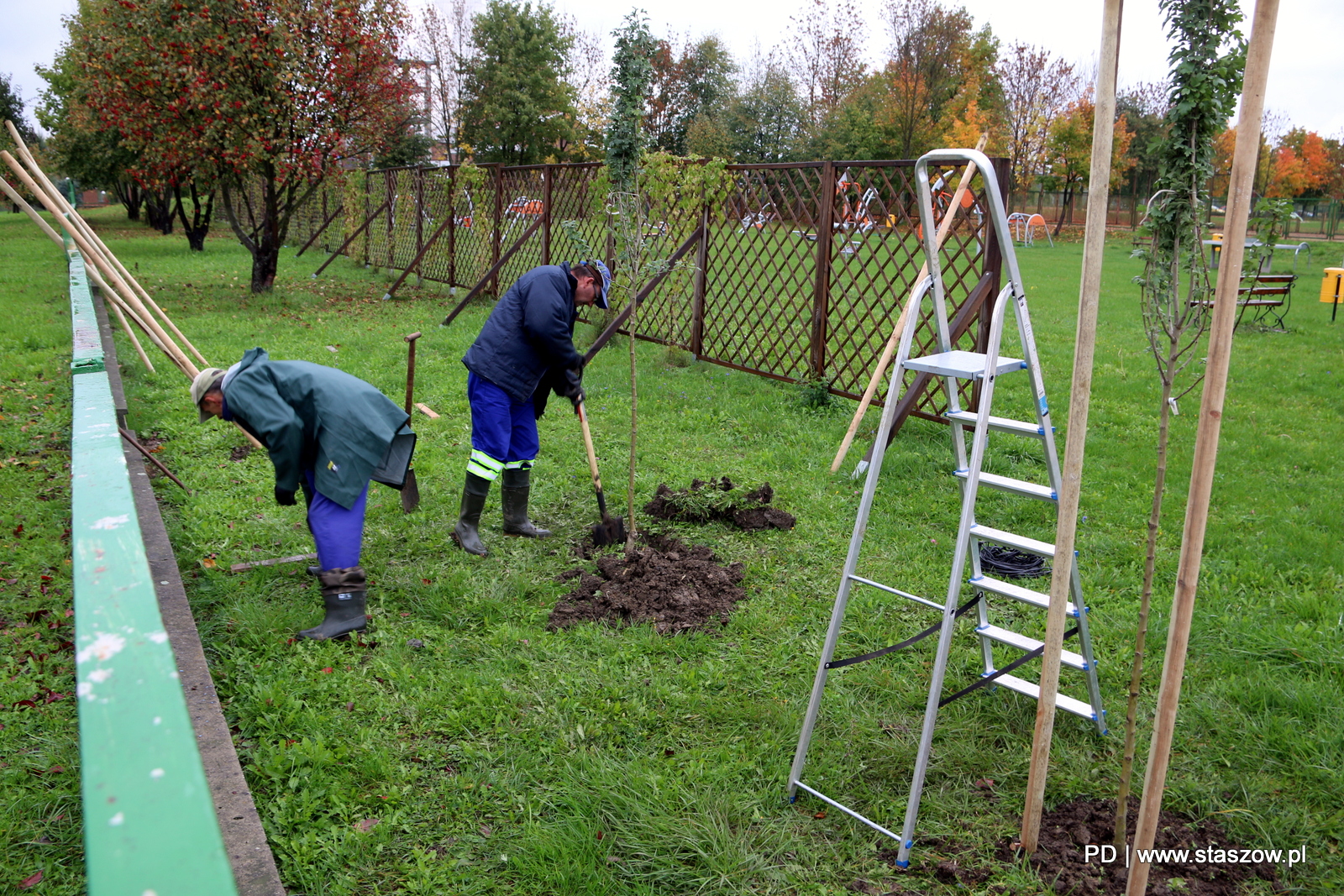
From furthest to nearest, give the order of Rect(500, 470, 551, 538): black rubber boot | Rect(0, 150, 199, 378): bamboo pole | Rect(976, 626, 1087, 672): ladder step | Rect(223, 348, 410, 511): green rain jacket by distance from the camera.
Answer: Rect(0, 150, 199, 378): bamboo pole
Rect(500, 470, 551, 538): black rubber boot
Rect(223, 348, 410, 511): green rain jacket
Rect(976, 626, 1087, 672): ladder step

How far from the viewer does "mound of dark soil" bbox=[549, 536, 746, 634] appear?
3.57 metres

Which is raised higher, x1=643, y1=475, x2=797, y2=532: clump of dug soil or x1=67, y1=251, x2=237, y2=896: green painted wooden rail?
x1=67, y1=251, x2=237, y2=896: green painted wooden rail

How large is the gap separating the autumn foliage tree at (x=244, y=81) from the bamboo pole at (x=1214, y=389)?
433 inches

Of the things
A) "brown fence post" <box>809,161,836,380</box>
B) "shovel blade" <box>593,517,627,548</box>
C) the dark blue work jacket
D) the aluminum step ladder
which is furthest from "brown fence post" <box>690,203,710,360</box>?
the aluminum step ladder

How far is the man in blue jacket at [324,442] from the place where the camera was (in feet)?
10.5

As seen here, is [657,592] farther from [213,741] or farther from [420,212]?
[420,212]

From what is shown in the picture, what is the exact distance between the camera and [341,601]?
3.38 m

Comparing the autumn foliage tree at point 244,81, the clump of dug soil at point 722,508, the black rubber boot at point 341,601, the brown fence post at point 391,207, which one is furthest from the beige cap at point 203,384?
the brown fence post at point 391,207

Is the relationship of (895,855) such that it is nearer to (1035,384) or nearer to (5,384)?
(1035,384)

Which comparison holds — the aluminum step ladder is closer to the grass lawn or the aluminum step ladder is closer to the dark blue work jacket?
the grass lawn

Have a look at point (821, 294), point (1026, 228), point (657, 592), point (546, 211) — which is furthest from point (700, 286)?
point (1026, 228)

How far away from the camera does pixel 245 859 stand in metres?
2.12

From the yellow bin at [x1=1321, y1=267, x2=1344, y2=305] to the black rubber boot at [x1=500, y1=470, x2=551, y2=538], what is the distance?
10881 millimetres

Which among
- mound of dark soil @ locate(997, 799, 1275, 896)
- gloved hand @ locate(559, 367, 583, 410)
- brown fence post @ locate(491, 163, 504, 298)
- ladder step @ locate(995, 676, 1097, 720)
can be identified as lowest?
mound of dark soil @ locate(997, 799, 1275, 896)
